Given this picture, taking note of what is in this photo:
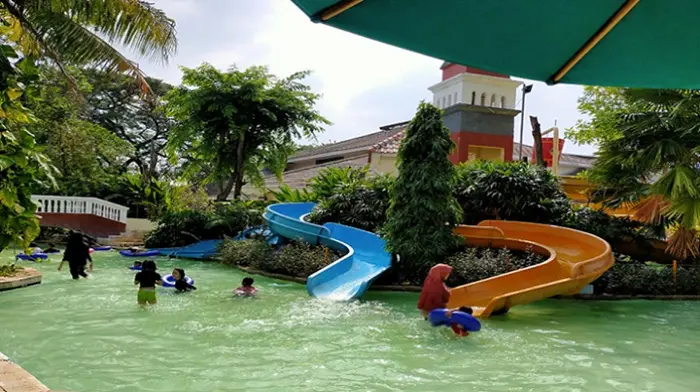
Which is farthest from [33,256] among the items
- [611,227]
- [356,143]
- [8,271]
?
[356,143]

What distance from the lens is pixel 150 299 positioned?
9922 mm

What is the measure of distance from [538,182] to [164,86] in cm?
2807

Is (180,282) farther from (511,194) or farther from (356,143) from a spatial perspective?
(356,143)

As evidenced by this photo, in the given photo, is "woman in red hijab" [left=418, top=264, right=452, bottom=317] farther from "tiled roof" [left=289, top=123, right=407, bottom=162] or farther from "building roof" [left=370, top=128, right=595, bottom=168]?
"tiled roof" [left=289, top=123, right=407, bottom=162]

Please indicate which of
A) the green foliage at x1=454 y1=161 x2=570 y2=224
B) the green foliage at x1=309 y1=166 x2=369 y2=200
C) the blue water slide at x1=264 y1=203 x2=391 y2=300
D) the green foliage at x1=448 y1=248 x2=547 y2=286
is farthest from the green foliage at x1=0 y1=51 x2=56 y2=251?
the green foliage at x1=309 y1=166 x2=369 y2=200

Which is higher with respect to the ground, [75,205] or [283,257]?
[75,205]

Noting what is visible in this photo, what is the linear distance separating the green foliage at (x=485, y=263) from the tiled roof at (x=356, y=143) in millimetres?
19575

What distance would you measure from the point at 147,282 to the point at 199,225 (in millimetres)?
13082

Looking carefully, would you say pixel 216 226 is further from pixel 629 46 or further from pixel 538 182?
pixel 629 46

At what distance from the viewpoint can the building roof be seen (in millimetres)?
26672

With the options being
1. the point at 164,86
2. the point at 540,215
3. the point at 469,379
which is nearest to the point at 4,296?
the point at 469,379

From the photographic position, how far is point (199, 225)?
22.7m

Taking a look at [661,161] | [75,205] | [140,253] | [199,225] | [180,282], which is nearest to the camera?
[180,282]

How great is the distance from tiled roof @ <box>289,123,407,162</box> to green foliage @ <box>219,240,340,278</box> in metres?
15.6
